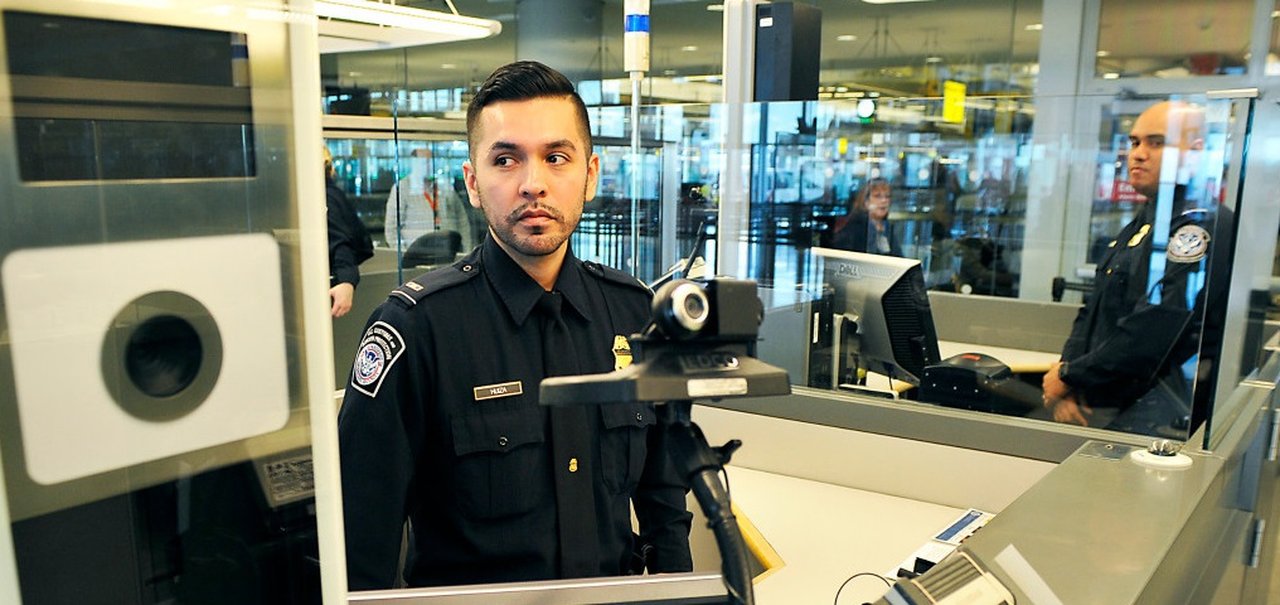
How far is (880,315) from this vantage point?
8.48 feet

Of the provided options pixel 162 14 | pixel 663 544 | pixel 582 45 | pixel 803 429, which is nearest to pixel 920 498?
pixel 803 429

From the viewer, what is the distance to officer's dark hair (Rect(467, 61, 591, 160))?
1268 mm

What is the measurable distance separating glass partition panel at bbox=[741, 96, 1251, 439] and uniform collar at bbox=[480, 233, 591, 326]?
4.19ft

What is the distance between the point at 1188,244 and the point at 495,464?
2.25m

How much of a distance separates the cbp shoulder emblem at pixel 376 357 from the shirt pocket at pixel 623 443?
307 millimetres

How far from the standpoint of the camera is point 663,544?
1.44 metres

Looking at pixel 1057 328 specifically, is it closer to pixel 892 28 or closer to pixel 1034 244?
pixel 1034 244

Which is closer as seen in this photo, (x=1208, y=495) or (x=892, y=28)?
(x=1208, y=495)

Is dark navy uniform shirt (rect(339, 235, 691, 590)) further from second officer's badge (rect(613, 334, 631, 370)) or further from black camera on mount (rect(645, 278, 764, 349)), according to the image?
black camera on mount (rect(645, 278, 764, 349))

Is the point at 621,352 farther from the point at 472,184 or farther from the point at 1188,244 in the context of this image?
the point at 1188,244

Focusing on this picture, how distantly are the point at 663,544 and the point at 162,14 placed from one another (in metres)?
1.13

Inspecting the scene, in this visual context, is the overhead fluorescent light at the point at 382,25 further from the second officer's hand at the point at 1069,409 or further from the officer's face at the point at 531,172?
the second officer's hand at the point at 1069,409

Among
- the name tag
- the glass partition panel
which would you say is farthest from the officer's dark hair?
the glass partition panel

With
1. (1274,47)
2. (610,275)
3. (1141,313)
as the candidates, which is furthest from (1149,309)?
(1274,47)
